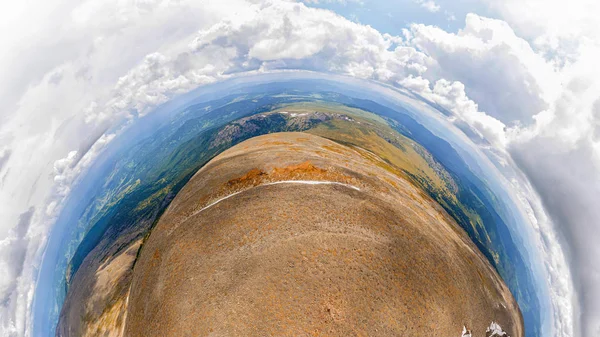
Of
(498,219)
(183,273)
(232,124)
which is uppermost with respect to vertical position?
(232,124)

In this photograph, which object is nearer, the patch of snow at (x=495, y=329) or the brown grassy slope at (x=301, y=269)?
the brown grassy slope at (x=301, y=269)

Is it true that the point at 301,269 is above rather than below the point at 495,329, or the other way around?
above

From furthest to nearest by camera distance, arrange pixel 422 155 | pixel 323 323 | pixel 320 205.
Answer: pixel 422 155 → pixel 320 205 → pixel 323 323

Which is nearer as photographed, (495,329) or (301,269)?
(301,269)

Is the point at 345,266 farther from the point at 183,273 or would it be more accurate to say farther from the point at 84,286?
the point at 84,286

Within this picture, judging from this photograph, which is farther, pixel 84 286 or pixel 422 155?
pixel 422 155

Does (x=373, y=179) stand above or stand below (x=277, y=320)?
above

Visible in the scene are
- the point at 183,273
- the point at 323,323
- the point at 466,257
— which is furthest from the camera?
the point at 466,257

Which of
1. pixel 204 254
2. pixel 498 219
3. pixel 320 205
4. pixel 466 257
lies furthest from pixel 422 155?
pixel 204 254

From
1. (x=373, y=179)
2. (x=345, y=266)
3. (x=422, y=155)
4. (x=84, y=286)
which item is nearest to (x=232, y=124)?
(x=422, y=155)

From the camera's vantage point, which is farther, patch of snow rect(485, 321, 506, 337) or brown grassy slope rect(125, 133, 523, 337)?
patch of snow rect(485, 321, 506, 337)
